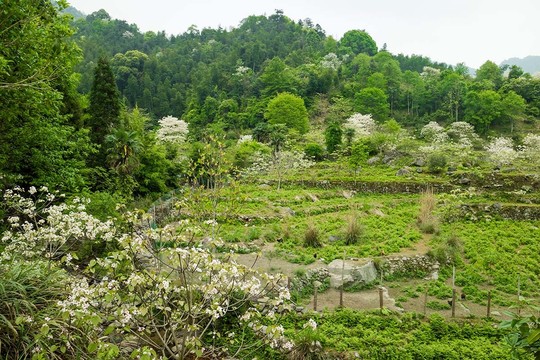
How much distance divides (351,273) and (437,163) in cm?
2122

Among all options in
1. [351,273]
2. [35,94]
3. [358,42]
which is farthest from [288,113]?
[358,42]

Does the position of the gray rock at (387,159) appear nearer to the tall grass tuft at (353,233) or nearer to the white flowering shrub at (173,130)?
the tall grass tuft at (353,233)

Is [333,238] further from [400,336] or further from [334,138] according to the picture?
[334,138]

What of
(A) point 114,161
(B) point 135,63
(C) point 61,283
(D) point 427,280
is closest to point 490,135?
(D) point 427,280

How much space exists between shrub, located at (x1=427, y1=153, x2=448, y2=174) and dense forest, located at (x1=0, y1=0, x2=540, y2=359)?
27 centimetres

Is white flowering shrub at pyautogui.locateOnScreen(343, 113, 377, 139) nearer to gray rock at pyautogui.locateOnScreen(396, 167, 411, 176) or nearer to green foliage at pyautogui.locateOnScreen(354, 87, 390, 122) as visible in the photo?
green foliage at pyautogui.locateOnScreen(354, 87, 390, 122)

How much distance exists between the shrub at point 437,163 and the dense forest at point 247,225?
0.90ft

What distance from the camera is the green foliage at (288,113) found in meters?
45.9

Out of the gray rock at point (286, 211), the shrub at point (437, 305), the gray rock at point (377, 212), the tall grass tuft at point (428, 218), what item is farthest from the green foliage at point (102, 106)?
the shrub at point (437, 305)

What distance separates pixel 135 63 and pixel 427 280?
69.6 metres

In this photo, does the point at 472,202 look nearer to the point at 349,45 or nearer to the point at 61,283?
the point at 61,283

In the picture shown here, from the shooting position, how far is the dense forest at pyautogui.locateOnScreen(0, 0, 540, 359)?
16.3ft

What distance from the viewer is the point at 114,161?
18.7 metres

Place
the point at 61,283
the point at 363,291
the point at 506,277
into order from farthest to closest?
the point at 506,277, the point at 363,291, the point at 61,283
